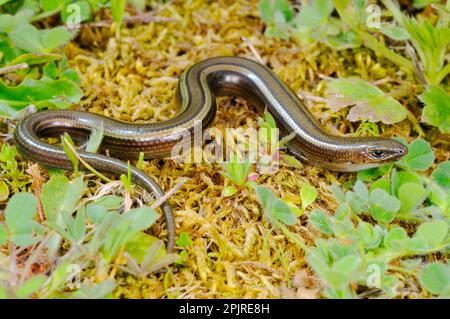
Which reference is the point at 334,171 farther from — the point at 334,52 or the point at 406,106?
the point at 334,52

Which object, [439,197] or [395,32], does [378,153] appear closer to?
[439,197]

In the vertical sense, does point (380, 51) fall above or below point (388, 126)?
above

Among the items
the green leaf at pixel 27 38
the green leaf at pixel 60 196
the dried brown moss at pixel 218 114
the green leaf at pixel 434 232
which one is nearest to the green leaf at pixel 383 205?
the green leaf at pixel 434 232

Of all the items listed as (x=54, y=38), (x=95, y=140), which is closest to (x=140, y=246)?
(x=95, y=140)

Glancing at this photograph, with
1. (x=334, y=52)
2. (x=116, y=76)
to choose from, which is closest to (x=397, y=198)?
(x=334, y=52)

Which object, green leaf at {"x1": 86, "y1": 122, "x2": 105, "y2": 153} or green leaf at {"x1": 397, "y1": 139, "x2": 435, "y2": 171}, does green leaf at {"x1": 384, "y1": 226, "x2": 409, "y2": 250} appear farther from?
green leaf at {"x1": 86, "y1": 122, "x2": 105, "y2": 153}

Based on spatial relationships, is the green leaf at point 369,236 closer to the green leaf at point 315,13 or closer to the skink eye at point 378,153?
the skink eye at point 378,153

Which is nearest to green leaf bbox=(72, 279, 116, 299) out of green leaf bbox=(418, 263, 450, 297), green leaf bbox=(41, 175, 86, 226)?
green leaf bbox=(41, 175, 86, 226)
